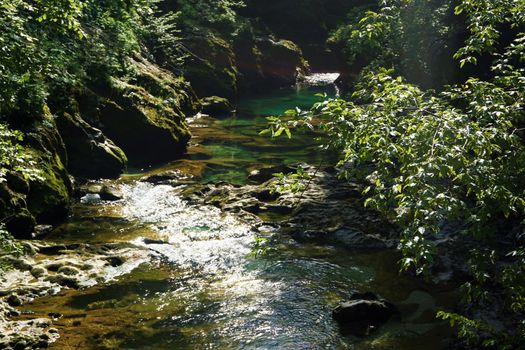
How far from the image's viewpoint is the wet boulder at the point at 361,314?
10034 mm

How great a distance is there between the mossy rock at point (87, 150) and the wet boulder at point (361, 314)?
39.4ft

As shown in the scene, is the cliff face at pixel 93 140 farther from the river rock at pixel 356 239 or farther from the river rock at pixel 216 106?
the river rock at pixel 356 239

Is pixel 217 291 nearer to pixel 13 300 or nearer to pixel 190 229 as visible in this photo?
pixel 190 229

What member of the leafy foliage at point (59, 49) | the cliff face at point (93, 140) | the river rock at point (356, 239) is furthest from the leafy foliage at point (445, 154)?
the cliff face at point (93, 140)

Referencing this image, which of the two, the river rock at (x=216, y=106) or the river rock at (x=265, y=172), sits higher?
the river rock at (x=216, y=106)

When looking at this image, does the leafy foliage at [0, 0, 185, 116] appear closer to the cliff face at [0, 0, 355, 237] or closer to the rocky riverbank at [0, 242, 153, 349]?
the cliff face at [0, 0, 355, 237]

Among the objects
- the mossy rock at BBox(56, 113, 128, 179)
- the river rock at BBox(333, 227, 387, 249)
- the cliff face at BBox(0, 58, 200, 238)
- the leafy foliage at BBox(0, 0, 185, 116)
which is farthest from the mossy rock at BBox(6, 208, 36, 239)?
the river rock at BBox(333, 227, 387, 249)

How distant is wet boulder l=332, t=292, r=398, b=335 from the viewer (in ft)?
32.9

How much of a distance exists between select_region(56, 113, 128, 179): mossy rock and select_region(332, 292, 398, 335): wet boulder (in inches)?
472

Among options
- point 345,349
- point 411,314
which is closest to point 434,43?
point 411,314

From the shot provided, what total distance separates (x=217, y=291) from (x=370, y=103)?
21.2 ft

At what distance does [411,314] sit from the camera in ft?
35.1

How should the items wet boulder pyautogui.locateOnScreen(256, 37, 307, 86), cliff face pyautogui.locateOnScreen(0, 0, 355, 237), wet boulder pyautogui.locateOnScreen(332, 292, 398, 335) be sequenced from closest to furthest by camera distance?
1. wet boulder pyautogui.locateOnScreen(332, 292, 398, 335)
2. cliff face pyautogui.locateOnScreen(0, 0, 355, 237)
3. wet boulder pyautogui.locateOnScreen(256, 37, 307, 86)

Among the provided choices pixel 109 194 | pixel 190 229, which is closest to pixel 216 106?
pixel 109 194
